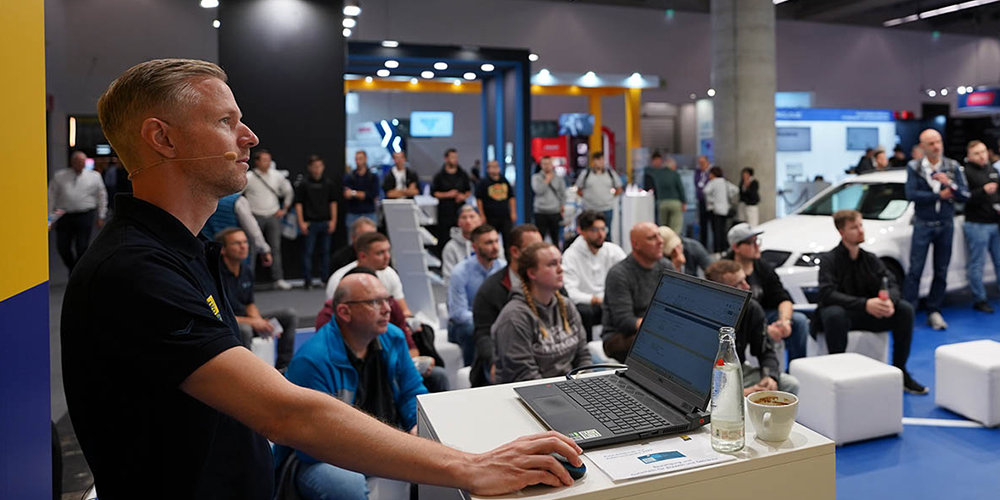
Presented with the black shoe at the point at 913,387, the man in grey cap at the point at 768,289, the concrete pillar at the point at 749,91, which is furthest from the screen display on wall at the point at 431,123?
the black shoe at the point at 913,387

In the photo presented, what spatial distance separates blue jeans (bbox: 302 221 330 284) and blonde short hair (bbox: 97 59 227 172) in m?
7.72

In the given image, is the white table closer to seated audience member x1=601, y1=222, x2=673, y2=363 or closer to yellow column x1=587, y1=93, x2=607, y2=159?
seated audience member x1=601, y1=222, x2=673, y2=363

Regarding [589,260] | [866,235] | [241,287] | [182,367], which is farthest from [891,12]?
[182,367]

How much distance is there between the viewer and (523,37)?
655 inches

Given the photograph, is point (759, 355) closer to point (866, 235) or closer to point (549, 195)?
point (866, 235)

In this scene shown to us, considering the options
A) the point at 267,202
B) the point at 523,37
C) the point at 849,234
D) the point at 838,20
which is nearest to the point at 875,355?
the point at 849,234

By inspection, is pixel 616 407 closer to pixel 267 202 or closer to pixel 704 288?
pixel 704 288

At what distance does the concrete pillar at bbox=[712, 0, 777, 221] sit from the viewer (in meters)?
12.4

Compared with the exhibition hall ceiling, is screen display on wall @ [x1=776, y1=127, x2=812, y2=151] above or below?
below

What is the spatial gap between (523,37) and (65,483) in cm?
1463

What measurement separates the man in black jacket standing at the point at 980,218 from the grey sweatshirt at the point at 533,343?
498 cm

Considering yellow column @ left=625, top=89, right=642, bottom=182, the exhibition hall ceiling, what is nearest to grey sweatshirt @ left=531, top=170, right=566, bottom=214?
the exhibition hall ceiling

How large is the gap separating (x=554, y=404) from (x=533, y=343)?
1666mm

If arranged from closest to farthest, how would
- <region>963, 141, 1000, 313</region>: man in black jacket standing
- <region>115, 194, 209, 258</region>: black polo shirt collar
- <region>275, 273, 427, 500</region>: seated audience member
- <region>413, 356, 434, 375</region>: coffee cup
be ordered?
1. <region>115, 194, 209, 258</region>: black polo shirt collar
2. <region>275, 273, 427, 500</region>: seated audience member
3. <region>413, 356, 434, 375</region>: coffee cup
4. <region>963, 141, 1000, 313</region>: man in black jacket standing
